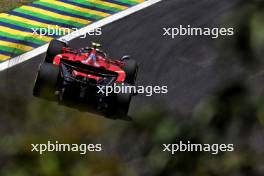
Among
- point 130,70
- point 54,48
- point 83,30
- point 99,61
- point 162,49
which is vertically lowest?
point 130,70

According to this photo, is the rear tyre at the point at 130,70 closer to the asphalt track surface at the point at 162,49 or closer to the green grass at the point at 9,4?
the asphalt track surface at the point at 162,49

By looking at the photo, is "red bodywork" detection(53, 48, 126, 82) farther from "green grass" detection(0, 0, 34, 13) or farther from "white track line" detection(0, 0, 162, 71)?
"green grass" detection(0, 0, 34, 13)

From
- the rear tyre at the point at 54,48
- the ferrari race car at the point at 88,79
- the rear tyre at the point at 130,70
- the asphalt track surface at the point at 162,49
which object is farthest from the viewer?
the asphalt track surface at the point at 162,49

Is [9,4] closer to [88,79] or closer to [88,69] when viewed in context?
[88,69]

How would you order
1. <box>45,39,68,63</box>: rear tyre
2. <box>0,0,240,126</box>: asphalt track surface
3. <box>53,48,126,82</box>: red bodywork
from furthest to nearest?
<box>0,0,240,126</box>: asphalt track surface < <box>45,39,68,63</box>: rear tyre < <box>53,48,126,82</box>: red bodywork

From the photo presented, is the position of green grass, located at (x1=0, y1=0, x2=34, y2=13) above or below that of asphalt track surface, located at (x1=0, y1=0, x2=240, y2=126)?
above

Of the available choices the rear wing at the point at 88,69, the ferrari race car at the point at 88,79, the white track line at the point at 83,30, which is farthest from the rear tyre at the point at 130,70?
the white track line at the point at 83,30

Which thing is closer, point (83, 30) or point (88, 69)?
point (88, 69)

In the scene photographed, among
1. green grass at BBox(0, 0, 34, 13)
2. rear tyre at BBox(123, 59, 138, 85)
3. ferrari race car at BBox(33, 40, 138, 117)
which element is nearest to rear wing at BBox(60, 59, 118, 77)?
ferrari race car at BBox(33, 40, 138, 117)

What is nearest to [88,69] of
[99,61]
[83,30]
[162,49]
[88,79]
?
[88,79]

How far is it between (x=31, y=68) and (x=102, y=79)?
335cm

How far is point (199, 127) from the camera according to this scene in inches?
97.2

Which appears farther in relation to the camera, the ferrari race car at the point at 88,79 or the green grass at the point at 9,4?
the green grass at the point at 9,4

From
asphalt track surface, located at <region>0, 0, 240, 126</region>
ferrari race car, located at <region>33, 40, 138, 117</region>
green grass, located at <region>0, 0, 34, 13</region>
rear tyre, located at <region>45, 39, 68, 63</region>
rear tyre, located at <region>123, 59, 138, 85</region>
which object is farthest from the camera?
green grass, located at <region>0, 0, 34, 13</region>
